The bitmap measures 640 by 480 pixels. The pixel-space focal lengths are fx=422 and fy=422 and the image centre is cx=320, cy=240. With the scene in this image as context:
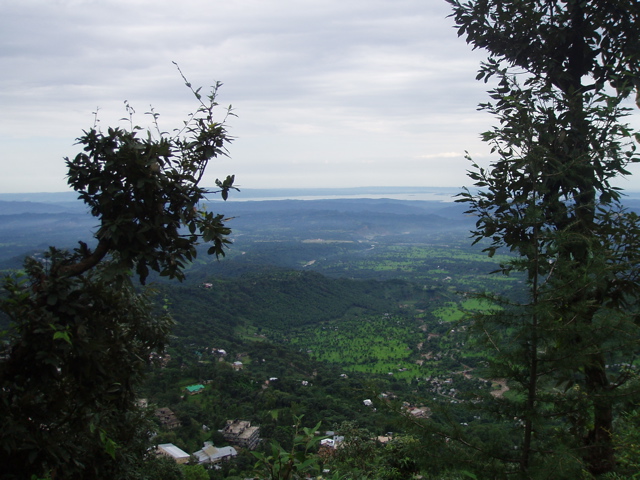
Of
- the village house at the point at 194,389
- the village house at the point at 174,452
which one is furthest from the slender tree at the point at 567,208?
the village house at the point at 194,389

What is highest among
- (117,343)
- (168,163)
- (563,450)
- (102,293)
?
(168,163)

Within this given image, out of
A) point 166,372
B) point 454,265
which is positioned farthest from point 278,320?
point 454,265

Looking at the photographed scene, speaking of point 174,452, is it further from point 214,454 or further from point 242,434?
point 242,434

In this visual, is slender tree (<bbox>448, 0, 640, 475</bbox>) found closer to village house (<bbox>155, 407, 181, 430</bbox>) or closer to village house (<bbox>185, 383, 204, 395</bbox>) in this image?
village house (<bbox>155, 407, 181, 430</bbox>)

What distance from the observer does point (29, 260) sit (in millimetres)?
2527

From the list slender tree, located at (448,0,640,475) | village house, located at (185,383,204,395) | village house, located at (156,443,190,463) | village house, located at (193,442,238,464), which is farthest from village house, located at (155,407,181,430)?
slender tree, located at (448,0,640,475)

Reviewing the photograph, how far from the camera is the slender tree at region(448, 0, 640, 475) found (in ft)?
8.39

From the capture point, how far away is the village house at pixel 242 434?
12.9 m

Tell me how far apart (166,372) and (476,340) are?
20434 millimetres

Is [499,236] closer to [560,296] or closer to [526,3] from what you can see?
[560,296]

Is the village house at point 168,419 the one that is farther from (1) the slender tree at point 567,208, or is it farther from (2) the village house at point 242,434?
(1) the slender tree at point 567,208

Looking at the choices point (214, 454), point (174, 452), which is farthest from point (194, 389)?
point (174, 452)

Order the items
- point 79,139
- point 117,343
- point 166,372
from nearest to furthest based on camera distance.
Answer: point 79,139 → point 117,343 → point 166,372

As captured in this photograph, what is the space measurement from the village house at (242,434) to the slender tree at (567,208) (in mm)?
11334
